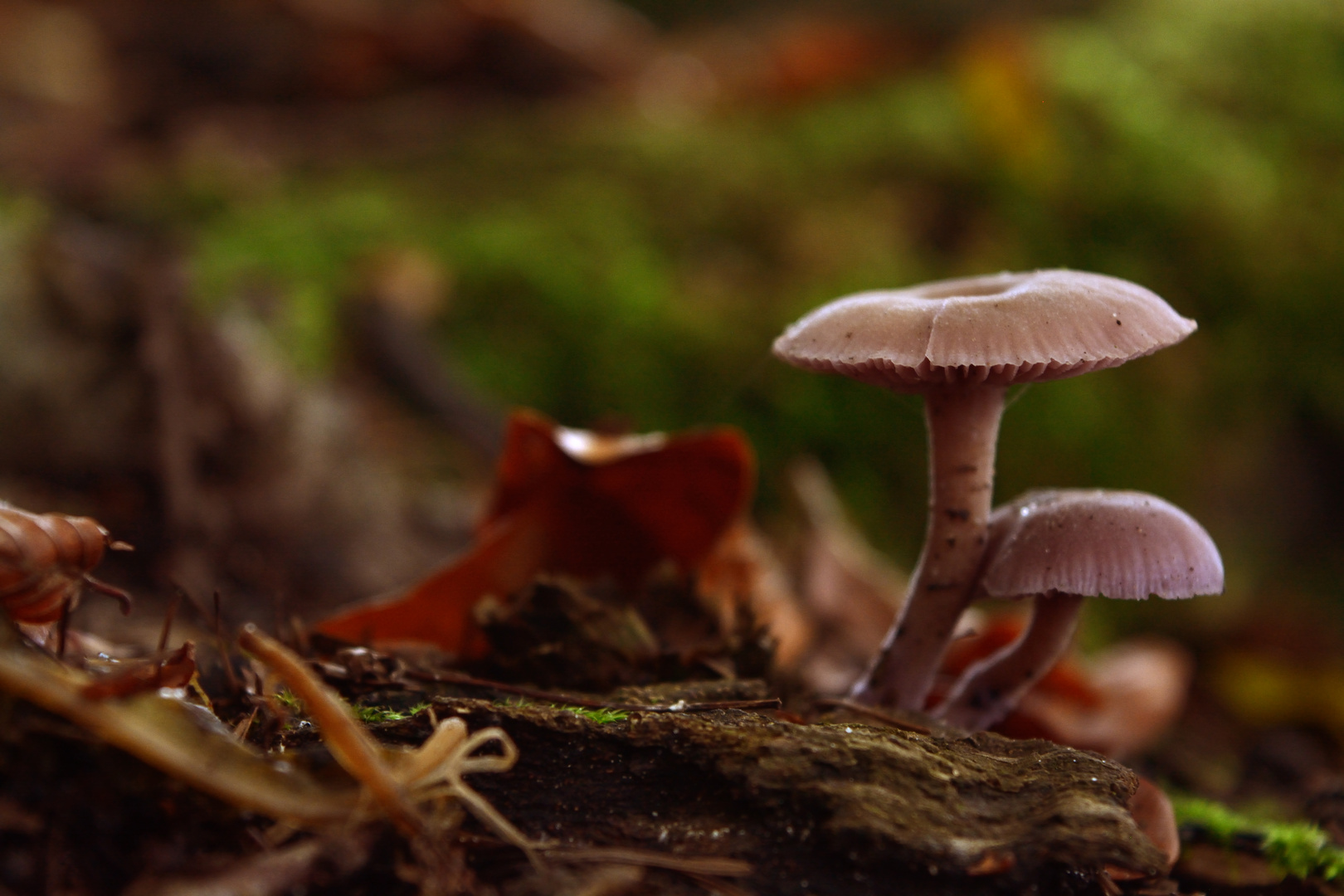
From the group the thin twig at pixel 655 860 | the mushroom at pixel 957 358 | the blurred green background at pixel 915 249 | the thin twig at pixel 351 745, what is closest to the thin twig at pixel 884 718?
the mushroom at pixel 957 358

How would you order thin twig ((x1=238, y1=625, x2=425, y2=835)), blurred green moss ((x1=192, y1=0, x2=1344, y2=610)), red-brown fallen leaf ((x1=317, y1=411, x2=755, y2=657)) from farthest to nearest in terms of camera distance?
blurred green moss ((x1=192, y1=0, x2=1344, y2=610)), red-brown fallen leaf ((x1=317, y1=411, x2=755, y2=657)), thin twig ((x1=238, y1=625, x2=425, y2=835))

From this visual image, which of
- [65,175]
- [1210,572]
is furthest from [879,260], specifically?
[65,175]

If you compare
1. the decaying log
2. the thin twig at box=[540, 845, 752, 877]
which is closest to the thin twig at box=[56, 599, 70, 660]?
the decaying log

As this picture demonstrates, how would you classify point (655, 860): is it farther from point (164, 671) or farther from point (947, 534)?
point (947, 534)

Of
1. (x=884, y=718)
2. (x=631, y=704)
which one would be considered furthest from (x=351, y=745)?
(x=884, y=718)

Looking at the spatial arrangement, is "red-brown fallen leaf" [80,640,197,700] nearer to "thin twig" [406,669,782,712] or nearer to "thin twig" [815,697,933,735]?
"thin twig" [406,669,782,712]

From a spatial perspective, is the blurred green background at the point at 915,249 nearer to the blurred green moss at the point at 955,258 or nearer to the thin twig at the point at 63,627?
the blurred green moss at the point at 955,258
